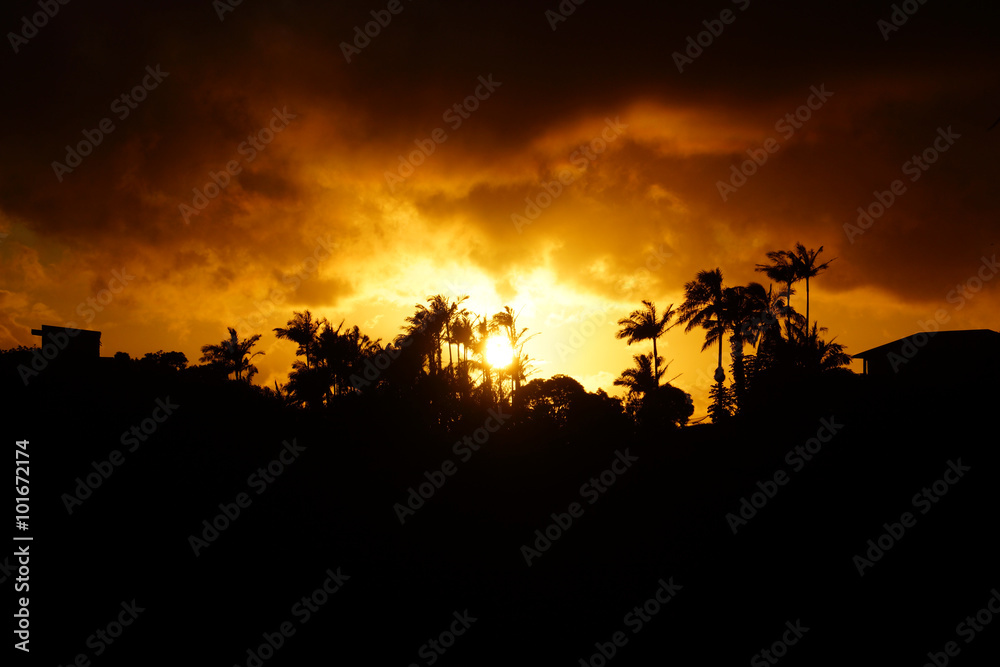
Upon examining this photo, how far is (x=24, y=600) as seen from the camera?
12.1m

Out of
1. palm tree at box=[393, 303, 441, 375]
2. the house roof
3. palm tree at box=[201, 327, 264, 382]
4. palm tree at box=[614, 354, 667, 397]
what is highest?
the house roof

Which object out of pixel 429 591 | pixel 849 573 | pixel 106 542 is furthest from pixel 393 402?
pixel 849 573

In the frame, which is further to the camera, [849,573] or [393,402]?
[393,402]

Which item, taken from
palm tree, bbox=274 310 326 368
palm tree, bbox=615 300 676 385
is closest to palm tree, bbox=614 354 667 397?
palm tree, bbox=615 300 676 385

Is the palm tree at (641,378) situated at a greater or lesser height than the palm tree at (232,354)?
greater

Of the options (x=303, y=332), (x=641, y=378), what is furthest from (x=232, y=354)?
(x=641, y=378)

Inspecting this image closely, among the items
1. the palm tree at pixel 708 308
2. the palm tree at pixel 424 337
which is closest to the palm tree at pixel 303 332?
the palm tree at pixel 424 337

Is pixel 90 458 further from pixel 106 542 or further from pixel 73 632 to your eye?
pixel 73 632

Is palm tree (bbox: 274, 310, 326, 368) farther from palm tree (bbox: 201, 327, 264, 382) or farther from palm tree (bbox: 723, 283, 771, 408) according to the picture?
palm tree (bbox: 723, 283, 771, 408)

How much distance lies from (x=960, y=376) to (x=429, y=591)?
101ft

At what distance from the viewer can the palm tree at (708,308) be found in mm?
43719

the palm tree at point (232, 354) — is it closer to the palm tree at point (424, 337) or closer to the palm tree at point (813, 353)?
the palm tree at point (424, 337)

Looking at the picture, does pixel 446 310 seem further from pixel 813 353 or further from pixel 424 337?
pixel 813 353

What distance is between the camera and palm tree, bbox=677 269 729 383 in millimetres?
43719
